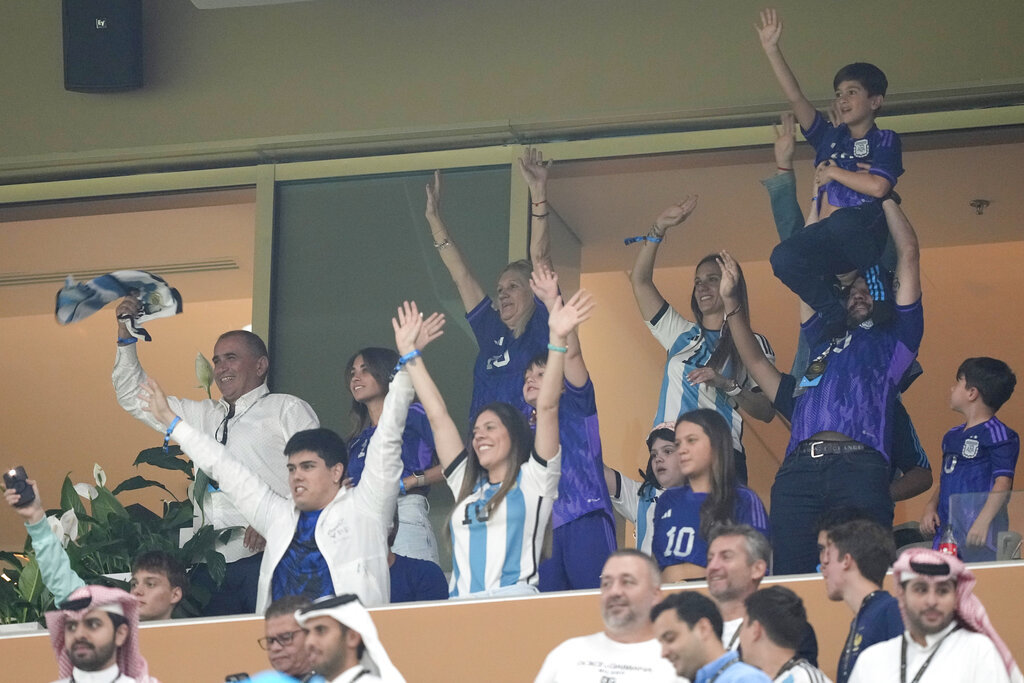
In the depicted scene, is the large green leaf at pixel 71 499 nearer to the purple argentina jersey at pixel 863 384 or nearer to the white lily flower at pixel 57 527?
the white lily flower at pixel 57 527

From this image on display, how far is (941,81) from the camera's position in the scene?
7129 millimetres

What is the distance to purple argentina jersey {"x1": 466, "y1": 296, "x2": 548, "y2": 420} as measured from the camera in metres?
6.14

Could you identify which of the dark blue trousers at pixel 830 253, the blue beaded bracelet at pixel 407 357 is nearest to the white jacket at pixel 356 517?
the blue beaded bracelet at pixel 407 357

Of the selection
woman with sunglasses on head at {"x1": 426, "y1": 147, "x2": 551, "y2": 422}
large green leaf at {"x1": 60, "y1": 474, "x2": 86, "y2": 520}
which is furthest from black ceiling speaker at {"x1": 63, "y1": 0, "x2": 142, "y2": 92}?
large green leaf at {"x1": 60, "y1": 474, "x2": 86, "y2": 520}

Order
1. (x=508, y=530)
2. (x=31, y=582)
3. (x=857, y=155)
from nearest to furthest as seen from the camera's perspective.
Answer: (x=508, y=530) < (x=857, y=155) < (x=31, y=582)

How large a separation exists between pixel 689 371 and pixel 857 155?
993mm

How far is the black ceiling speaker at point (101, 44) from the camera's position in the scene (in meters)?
7.84

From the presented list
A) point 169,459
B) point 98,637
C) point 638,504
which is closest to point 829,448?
point 638,504

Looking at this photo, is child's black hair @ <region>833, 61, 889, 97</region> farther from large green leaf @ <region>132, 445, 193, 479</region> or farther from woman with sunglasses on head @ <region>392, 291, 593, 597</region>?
large green leaf @ <region>132, 445, 193, 479</region>

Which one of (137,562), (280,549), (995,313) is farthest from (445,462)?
(995,313)

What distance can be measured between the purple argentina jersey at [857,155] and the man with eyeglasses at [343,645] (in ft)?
8.37

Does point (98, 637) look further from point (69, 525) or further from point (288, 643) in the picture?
point (69, 525)

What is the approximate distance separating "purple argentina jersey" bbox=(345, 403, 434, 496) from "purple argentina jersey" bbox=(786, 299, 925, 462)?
1.38m

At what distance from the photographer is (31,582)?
19.3 feet
